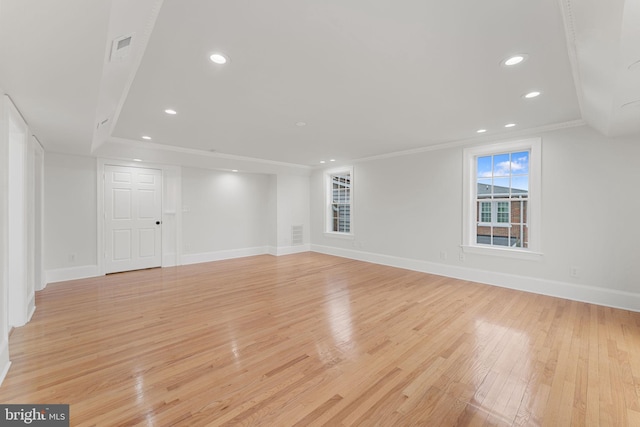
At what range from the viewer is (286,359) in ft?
7.16

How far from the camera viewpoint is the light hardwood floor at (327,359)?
163cm

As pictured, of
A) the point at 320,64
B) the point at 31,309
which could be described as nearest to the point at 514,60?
the point at 320,64

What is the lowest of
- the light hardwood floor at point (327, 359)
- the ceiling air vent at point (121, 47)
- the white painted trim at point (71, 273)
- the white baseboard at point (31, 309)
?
the light hardwood floor at point (327, 359)

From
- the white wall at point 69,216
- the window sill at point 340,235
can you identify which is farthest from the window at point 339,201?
the white wall at point 69,216

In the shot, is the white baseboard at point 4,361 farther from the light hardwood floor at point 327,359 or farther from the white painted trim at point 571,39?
the white painted trim at point 571,39

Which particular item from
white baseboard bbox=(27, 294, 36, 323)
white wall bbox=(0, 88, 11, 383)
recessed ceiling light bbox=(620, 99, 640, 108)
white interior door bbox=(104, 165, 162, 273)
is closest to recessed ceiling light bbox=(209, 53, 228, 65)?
white wall bbox=(0, 88, 11, 383)

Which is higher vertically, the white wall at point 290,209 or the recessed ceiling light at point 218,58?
the recessed ceiling light at point 218,58

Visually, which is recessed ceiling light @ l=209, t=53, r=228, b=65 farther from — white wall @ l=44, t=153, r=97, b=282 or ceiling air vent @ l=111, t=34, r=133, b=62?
white wall @ l=44, t=153, r=97, b=282

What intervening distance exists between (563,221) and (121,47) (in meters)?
5.36

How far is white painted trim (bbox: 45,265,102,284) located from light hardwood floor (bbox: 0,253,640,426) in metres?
0.70

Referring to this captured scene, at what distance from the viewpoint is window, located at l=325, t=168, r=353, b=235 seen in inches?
273

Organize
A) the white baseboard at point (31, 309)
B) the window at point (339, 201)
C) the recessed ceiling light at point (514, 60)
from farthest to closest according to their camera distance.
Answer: the window at point (339, 201), the white baseboard at point (31, 309), the recessed ceiling light at point (514, 60)

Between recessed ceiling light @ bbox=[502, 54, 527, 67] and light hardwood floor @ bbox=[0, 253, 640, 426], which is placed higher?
recessed ceiling light @ bbox=[502, 54, 527, 67]

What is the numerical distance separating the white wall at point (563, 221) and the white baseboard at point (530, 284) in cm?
1
